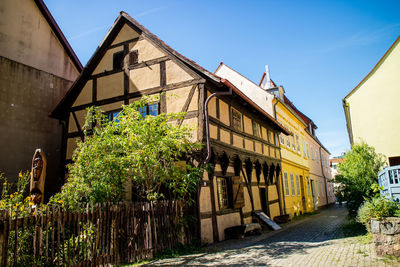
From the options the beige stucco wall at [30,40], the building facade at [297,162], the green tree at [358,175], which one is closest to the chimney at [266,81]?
the building facade at [297,162]

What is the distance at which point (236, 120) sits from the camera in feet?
41.4

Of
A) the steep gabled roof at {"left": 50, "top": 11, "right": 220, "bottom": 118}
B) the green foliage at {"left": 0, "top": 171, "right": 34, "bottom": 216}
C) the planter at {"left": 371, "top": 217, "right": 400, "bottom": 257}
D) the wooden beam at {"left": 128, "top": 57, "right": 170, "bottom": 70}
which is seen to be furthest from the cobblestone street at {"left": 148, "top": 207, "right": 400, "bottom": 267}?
the wooden beam at {"left": 128, "top": 57, "right": 170, "bottom": 70}

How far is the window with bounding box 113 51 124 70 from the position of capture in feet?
39.3

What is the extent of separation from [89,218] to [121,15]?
8.78m

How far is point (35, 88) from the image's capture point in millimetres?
13695

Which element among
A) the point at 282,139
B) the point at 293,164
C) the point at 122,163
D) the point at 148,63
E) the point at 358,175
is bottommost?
the point at 358,175

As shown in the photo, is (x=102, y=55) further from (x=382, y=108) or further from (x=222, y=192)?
(x=382, y=108)

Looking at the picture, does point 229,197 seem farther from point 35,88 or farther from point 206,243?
point 35,88

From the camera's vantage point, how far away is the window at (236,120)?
12.3 m

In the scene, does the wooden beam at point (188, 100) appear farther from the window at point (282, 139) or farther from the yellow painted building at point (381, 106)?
the window at point (282, 139)

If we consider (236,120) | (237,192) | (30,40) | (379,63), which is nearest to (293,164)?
(379,63)

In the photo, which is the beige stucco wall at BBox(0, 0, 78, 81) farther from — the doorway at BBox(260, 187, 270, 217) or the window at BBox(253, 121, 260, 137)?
the doorway at BBox(260, 187, 270, 217)

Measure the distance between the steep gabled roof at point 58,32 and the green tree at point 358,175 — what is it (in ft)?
46.3

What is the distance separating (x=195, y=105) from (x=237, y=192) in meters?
3.68
